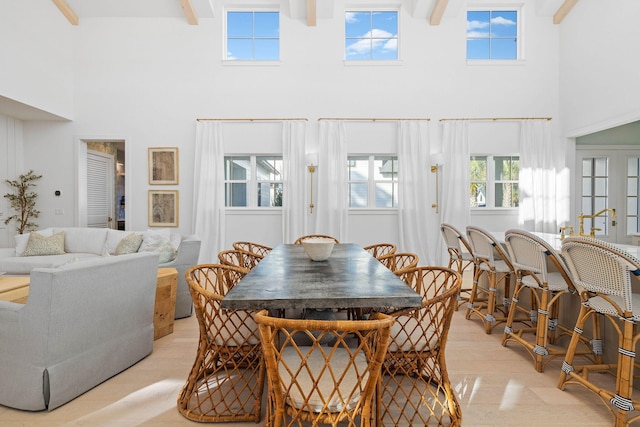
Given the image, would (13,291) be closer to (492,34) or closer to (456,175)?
(456,175)

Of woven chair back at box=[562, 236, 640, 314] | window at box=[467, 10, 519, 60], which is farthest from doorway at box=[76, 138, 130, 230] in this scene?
window at box=[467, 10, 519, 60]

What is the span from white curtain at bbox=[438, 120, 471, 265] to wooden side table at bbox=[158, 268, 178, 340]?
4.49 metres

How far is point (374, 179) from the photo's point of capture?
240 inches

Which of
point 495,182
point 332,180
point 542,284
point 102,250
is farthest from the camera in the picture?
point 495,182

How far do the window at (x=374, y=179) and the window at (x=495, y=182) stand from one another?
1.38 meters

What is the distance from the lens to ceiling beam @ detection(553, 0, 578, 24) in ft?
18.4

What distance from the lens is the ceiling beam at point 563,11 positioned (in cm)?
562

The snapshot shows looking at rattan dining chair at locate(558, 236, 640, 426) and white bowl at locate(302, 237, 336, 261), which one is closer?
rattan dining chair at locate(558, 236, 640, 426)

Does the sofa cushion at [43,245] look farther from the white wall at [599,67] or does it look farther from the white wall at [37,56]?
the white wall at [599,67]

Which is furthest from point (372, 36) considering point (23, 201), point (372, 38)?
point (23, 201)

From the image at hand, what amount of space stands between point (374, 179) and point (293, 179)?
1445 millimetres

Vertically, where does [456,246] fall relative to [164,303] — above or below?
above

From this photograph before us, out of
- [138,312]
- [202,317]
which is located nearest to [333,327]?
[202,317]

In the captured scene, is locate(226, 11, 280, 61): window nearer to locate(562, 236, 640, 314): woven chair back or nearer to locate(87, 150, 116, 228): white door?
locate(87, 150, 116, 228): white door
